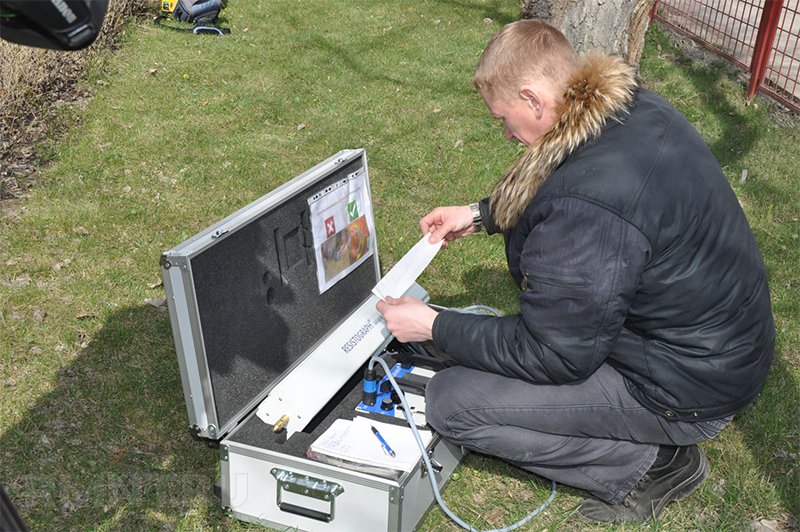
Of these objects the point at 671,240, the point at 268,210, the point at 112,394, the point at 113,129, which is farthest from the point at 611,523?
the point at 113,129

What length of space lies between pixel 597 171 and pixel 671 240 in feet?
1.02

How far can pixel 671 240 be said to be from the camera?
2.54 metres

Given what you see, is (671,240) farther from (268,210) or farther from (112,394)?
(112,394)

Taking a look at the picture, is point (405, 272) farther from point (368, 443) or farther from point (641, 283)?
point (641, 283)

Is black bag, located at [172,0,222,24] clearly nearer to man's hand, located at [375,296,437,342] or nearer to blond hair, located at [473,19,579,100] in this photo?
man's hand, located at [375,296,437,342]

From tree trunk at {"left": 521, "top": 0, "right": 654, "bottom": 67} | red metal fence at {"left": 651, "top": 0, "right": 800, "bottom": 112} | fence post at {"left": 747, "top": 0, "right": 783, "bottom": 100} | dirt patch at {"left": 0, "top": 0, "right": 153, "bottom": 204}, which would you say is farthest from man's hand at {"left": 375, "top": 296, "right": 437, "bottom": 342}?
fence post at {"left": 747, "top": 0, "right": 783, "bottom": 100}

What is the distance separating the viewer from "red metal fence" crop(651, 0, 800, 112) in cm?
666

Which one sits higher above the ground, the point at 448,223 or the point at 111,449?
the point at 448,223

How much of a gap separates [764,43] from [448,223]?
4.40m

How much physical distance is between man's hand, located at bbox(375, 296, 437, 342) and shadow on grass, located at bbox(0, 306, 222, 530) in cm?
91

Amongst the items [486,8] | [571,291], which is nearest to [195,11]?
[486,8]

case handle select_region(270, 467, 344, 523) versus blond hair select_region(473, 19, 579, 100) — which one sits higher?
blond hair select_region(473, 19, 579, 100)

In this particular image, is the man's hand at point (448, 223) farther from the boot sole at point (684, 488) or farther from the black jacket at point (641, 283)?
the boot sole at point (684, 488)

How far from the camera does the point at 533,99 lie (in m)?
2.63
